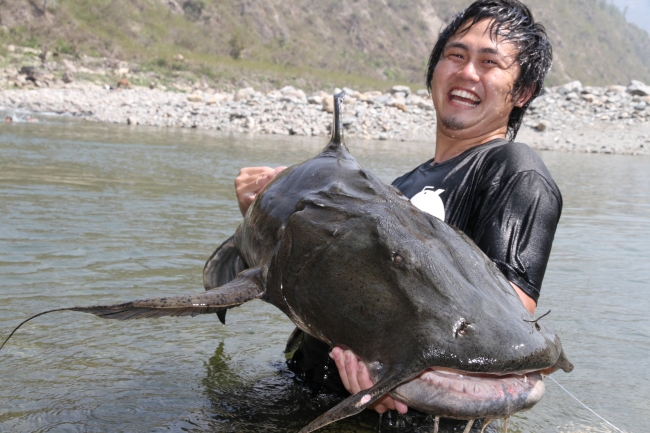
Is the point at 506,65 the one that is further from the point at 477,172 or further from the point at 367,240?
the point at 367,240

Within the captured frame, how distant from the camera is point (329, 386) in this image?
2938 mm

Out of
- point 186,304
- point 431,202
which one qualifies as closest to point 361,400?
point 186,304

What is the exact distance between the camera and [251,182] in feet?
10.1

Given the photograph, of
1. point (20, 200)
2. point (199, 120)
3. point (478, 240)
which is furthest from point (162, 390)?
point (199, 120)

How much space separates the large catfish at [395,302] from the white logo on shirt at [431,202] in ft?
1.18

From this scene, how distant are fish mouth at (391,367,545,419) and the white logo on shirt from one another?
940 mm

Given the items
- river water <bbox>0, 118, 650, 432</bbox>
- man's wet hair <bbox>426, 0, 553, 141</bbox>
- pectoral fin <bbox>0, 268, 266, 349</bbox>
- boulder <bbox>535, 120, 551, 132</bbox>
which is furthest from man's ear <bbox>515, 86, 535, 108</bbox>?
boulder <bbox>535, 120, 551, 132</bbox>

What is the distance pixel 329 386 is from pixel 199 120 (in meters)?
18.6

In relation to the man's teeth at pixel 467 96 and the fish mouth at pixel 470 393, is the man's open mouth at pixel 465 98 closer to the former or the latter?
the man's teeth at pixel 467 96

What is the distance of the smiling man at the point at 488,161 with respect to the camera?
2359 mm

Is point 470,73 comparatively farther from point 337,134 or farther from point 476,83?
point 337,134

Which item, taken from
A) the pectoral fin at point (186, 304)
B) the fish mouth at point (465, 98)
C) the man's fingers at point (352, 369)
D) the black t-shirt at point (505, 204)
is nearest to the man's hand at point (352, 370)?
the man's fingers at point (352, 369)

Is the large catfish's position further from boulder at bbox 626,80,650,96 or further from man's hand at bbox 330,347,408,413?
boulder at bbox 626,80,650,96

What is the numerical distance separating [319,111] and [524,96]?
1982cm
